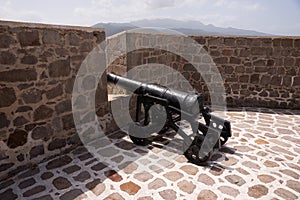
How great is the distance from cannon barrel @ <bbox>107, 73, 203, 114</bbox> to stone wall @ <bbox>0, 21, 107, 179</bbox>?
→ 35.2 inches

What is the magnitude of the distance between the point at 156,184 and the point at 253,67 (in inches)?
172

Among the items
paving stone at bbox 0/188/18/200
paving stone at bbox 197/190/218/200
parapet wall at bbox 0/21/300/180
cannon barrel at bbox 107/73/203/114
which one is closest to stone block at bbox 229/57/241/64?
parapet wall at bbox 0/21/300/180

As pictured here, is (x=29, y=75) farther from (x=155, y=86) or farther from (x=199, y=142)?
(x=199, y=142)

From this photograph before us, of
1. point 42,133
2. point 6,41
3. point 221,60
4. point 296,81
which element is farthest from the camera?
point 221,60

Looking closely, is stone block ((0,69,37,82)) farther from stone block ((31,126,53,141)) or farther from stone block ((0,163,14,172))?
stone block ((0,163,14,172))

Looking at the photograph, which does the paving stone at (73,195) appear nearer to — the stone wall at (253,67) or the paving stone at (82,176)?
the paving stone at (82,176)

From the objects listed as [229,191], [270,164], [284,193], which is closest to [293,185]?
[284,193]

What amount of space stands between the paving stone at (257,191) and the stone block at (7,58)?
317cm

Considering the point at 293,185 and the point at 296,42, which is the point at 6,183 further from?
the point at 296,42

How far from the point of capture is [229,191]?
8.41ft

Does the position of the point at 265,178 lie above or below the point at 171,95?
below

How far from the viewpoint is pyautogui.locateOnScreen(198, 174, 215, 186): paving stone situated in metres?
2.72

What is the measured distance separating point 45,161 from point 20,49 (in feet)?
5.16

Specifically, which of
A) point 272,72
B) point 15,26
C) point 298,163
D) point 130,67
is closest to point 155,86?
point 130,67
